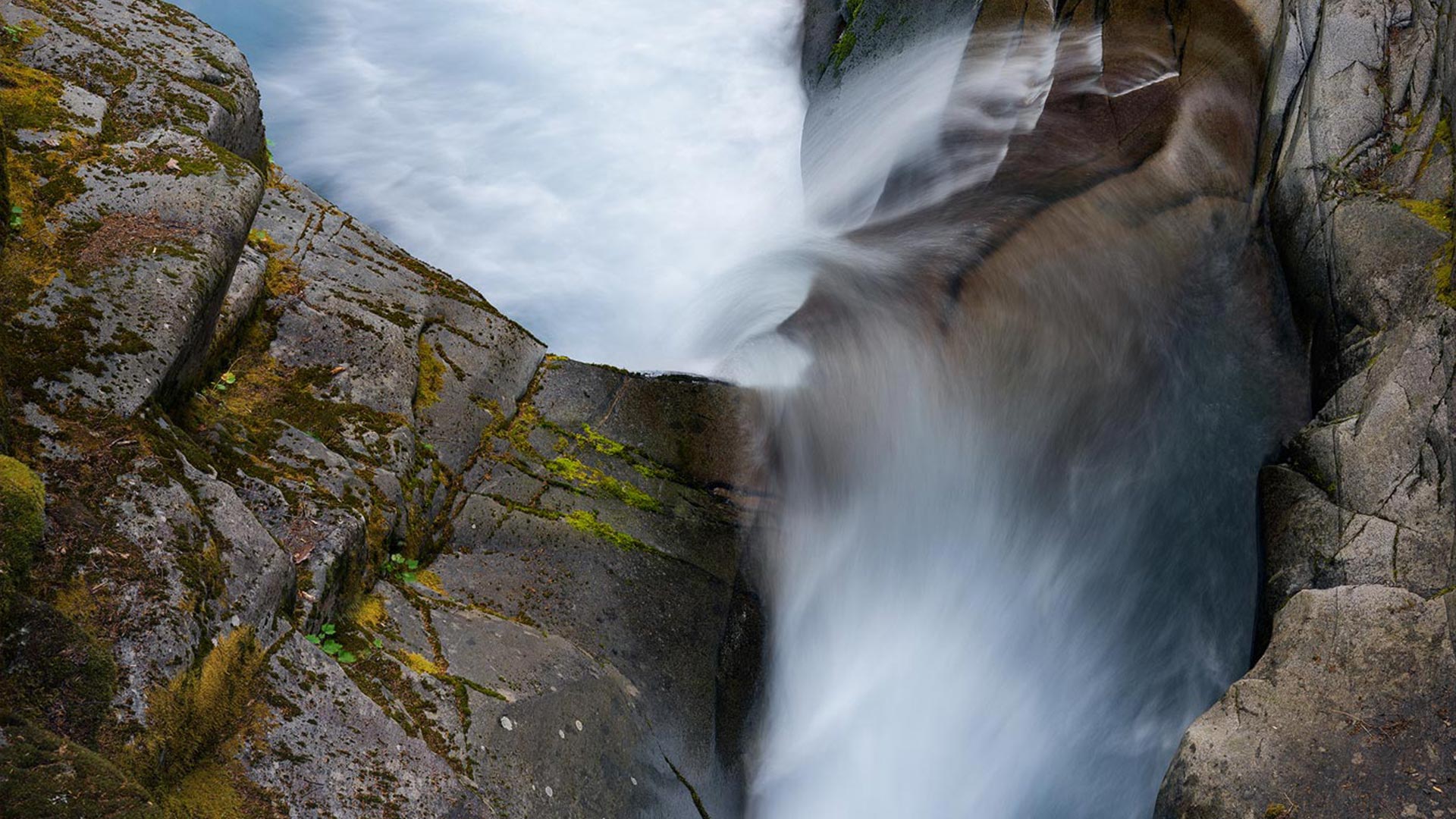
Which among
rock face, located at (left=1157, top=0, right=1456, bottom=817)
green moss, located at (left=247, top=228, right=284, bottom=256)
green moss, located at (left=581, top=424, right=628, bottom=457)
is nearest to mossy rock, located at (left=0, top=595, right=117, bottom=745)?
green moss, located at (left=581, top=424, right=628, bottom=457)

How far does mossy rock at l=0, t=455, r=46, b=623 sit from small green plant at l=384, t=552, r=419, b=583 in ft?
6.46

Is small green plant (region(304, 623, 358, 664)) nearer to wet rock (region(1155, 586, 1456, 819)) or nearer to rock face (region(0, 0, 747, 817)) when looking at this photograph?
rock face (region(0, 0, 747, 817))

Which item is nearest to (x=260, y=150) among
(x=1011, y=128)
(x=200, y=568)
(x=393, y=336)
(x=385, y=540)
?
(x=393, y=336)

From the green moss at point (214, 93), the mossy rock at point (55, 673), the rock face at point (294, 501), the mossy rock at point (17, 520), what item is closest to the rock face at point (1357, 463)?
the rock face at point (294, 501)

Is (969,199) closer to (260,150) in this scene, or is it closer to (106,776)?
(260,150)

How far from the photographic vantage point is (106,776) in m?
3.44

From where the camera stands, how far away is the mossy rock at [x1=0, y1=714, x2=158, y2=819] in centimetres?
315

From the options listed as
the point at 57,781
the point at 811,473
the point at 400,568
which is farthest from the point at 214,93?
the point at 57,781

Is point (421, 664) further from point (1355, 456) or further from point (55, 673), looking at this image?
point (1355, 456)

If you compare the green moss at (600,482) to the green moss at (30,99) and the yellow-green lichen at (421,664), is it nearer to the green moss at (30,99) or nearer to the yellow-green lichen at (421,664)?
the yellow-green lichen at (421,664)

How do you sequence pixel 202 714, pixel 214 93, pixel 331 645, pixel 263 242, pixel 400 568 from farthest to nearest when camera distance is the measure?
pixel 214 93, pixel 263 242, pixel 400 568, pixel 331 645, pixel 202 714

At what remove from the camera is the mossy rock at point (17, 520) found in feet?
12.4

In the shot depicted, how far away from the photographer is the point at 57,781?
326 centimetres

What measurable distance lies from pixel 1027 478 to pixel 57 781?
5.95 m
